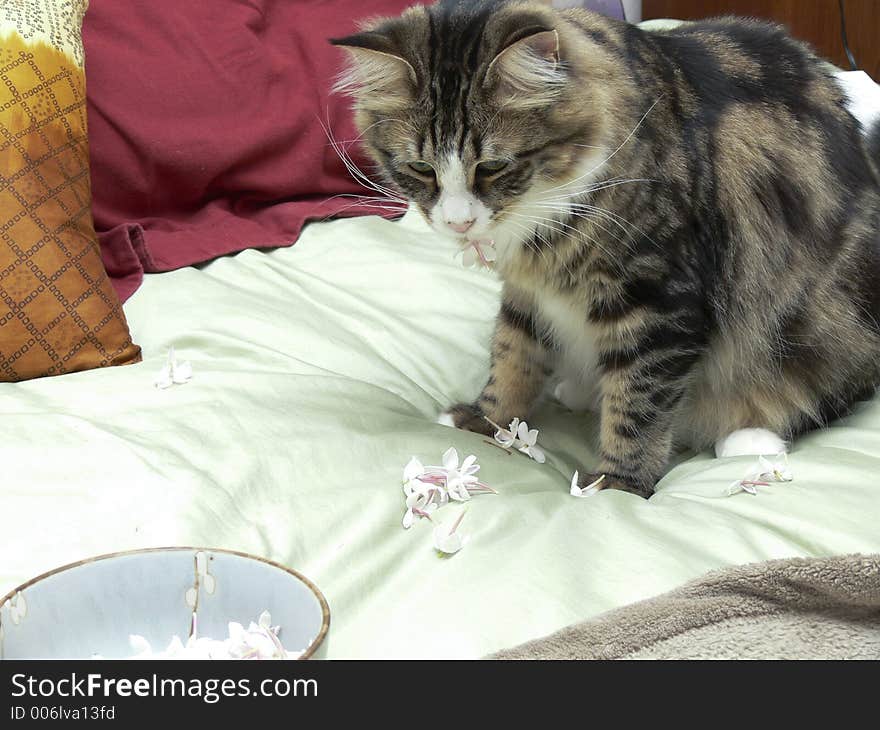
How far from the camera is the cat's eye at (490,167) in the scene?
1204 millimetres

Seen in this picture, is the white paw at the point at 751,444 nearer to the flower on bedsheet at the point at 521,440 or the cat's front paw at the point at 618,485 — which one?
the cat's front paw at the point at 618,485

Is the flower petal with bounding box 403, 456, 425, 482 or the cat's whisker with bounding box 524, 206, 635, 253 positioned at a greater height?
the cat's whisker with bounding box 524, 206, 635, 253

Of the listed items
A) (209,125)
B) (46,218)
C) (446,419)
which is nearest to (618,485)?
(446,419)

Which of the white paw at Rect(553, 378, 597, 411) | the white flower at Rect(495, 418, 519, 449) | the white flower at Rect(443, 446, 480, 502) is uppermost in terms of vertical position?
the white flower at Rect(443, 446, 480, 502)

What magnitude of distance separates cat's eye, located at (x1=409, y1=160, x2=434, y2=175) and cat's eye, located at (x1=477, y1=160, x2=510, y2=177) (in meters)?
0.07

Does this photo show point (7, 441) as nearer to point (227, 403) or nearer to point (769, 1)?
point (227, 403)

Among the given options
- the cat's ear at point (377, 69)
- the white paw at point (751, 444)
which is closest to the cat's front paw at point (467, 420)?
the white paw at point (751, 444)

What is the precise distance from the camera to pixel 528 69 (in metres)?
1.17

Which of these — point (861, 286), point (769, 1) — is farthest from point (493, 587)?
point (769, 1)

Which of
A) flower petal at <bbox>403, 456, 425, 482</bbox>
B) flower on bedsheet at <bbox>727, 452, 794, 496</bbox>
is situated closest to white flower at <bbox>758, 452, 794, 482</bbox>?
flower on bedsheet at <bbox>727, 452, 794, 496</bbox>

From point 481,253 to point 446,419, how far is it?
0.94 feet

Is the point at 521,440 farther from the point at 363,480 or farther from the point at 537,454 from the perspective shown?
the point at 363,480

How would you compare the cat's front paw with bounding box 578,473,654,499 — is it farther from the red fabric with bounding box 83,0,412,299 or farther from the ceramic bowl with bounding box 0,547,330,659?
the red fabric with bounding box 83,0,412,299

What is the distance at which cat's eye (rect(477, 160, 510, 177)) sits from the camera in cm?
120
